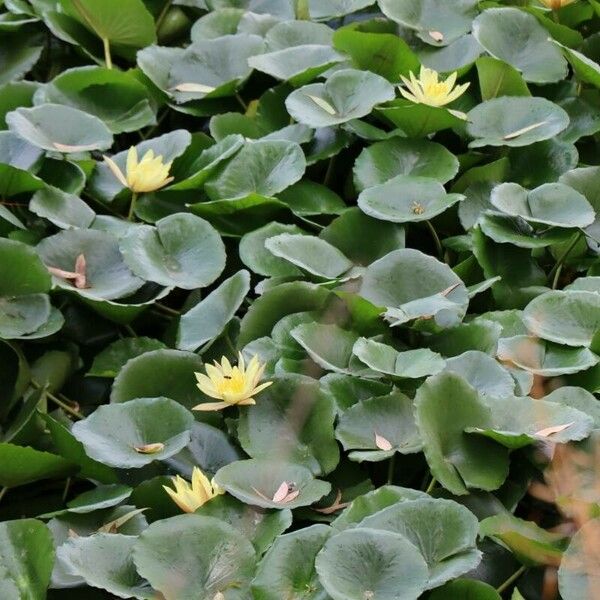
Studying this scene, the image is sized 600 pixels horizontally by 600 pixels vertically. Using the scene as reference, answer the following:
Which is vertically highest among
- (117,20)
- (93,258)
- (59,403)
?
(117,20)

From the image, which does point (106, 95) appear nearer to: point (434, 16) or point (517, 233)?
point (434, 16)

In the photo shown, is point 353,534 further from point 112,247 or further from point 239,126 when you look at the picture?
point 239,126

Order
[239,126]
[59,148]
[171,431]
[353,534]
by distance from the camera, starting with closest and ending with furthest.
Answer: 1. [353,534]
2. [171,431]
3. [59,148]
4. [239,126]

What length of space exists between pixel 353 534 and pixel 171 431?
0.33m

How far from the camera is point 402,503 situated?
1094mm

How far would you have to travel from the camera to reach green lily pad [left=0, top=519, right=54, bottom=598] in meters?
1.10

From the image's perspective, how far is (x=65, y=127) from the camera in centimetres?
174

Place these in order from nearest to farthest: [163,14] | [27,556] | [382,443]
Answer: [27,556], [382,443], [163,14]

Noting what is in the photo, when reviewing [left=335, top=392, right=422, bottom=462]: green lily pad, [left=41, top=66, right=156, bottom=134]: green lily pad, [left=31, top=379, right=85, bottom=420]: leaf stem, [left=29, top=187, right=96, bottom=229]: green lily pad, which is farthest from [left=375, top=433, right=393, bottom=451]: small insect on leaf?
[left=41, top=66, right=156, bottom=134]: green lily pad

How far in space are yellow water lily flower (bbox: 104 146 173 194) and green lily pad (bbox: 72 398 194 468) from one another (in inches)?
19.4

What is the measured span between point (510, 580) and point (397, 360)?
1.09 feet

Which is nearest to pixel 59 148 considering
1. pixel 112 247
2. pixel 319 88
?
pixel 112 247

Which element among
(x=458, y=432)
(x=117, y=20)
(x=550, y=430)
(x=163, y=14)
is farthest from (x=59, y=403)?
(x=163, y=14)

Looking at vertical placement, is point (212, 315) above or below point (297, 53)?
below
